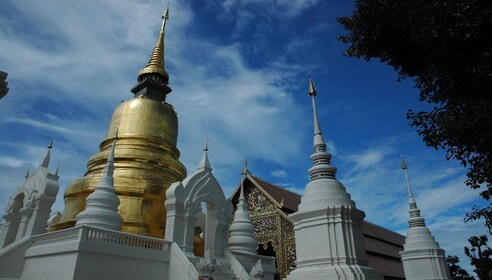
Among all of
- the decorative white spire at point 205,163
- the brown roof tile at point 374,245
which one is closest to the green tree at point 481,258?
the brown roof tile at point 374,245

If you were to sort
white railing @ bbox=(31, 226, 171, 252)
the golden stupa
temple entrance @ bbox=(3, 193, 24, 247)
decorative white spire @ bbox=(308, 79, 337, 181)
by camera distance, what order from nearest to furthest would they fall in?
1. decorative white spire @ bbox=(308, 79, 337, 181)
2. white railing @ bbox=(31, 226, 171, 252)
3. the golden stupa
4. temple entrance @ bbox=(3, 193, 24, 247)

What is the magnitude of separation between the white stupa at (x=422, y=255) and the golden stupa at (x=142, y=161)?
8.06 meters

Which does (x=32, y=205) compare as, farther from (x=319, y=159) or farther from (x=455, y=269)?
(x=455, y=269)

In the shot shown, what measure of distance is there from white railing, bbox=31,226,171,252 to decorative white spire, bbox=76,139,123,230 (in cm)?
73

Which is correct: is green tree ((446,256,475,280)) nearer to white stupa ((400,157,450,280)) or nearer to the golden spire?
white stupa ((400,157,450,280))

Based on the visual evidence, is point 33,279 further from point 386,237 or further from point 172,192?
point 386,237

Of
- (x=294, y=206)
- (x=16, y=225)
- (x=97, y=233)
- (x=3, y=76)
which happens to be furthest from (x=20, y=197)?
(x=294, y=206)

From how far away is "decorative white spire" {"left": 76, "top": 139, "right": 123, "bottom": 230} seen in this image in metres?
10.4

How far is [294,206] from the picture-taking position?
1928 cm

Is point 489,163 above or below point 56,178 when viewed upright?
below

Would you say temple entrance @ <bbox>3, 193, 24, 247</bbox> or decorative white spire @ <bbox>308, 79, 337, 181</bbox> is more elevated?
temple entrance @ <bbox>3, 193, 24, 247</bbox>

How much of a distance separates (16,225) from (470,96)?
1497 centimetres

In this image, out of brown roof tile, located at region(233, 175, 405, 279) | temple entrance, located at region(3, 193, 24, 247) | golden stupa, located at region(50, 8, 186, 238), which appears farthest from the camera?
brown roof tile, located at region(233, 175, 405, 279)

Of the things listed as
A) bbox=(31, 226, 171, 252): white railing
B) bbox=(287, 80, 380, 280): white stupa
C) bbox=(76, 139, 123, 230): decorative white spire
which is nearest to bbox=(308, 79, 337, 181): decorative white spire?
bbox=(287, 80, 380, 280): white stupa
